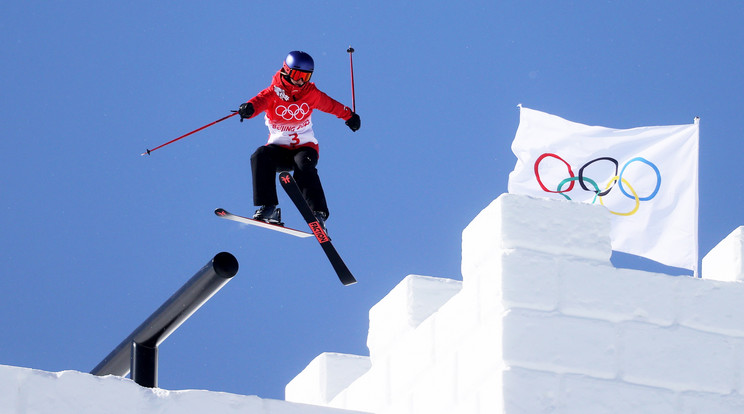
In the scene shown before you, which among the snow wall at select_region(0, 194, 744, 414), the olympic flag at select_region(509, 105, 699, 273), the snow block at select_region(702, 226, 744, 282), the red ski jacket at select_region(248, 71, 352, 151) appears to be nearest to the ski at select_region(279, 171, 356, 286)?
the red ski jacket at select_region(248, 71, 352, 151)

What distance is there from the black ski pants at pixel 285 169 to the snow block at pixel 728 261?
3521 millimetres

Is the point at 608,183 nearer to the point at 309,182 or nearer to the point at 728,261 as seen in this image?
the point at 309,182

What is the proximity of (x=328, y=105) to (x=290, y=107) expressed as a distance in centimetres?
30

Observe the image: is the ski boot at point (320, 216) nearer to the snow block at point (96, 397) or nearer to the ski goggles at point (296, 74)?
the ski goggles at point (296, 74)

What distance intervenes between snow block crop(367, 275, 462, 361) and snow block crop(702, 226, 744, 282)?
1566mm

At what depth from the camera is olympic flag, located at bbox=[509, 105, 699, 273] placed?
1068 centimetres

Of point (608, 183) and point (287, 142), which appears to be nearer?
point (287, 142)

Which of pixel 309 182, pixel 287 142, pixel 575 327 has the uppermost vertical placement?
pixel 287 142

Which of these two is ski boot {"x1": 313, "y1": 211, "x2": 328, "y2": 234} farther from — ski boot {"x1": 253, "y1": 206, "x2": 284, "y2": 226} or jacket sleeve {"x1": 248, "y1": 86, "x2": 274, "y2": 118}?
jacket sleeve {"x1": 248, "y1": 86, "x2": 274, "y2": 118}

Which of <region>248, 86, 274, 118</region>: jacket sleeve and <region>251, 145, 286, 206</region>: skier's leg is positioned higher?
<region>248, 86, 274, 118</region>: jacket sleeve

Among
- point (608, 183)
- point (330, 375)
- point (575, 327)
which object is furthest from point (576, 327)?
point (608, 183)

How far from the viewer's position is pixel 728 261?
6.03 meters

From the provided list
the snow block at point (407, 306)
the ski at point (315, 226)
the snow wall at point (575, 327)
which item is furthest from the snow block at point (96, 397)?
the ski at point (315, 226)

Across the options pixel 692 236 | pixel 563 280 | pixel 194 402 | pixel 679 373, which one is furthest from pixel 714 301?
pixel 692 236
